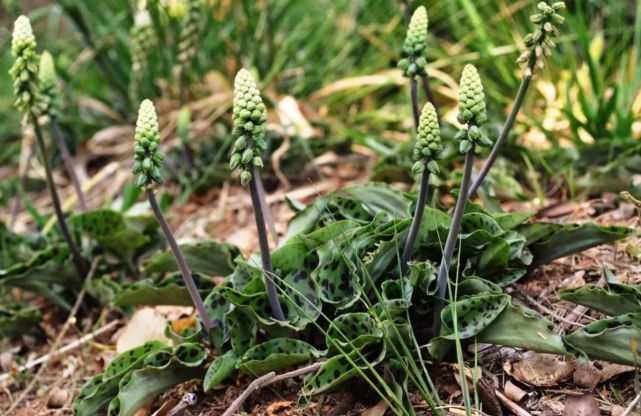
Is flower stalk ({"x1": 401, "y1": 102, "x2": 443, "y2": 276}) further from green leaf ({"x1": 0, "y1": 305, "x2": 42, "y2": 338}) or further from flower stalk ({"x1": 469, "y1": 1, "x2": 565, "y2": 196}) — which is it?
green leaf ({"x1": 0, "y1": 305, "x2": 42, "y2": 338})

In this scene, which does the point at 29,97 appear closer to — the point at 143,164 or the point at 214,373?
the point at 143,164

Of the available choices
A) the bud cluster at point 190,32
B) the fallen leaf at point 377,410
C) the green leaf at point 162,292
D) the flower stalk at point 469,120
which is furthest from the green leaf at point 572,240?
the bud cluster at point 190,32

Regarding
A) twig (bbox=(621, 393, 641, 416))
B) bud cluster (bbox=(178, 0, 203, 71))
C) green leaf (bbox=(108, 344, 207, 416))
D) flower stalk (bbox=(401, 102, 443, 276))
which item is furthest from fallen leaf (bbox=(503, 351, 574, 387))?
bud cluster (bbox=(178, 0, 203, 71))

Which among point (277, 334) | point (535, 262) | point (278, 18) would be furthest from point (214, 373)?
point (278, 18)

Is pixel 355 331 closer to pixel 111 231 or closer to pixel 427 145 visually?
pixel 427 145

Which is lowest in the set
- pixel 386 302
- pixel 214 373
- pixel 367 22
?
pixel 214 373

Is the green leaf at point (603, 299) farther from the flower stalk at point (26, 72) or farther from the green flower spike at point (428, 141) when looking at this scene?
the flower stalk at point (26, 72)
